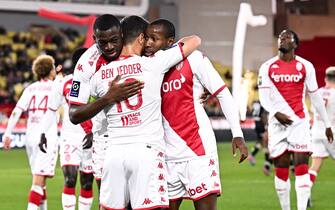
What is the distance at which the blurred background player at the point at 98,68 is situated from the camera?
5.82m

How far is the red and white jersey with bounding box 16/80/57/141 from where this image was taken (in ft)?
35.1

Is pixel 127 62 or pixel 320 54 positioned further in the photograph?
pixel 320 54

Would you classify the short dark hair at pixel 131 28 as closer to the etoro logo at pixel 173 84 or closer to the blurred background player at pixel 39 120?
the etoro logo at pixel 173 84

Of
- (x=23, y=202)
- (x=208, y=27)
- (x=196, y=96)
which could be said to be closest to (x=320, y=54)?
(x=208, y=27)

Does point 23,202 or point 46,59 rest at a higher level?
point 46,59

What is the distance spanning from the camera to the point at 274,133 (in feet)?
34.8

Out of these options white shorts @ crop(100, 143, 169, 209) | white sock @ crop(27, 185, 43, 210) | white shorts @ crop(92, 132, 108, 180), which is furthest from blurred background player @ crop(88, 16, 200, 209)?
white sock @ crop(27, 185, 43, 210)

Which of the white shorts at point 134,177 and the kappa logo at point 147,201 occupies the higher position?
the white shorts at point 134,177

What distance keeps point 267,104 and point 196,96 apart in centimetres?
402

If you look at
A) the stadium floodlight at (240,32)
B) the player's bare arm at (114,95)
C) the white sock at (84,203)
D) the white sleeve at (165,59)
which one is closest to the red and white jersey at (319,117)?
the white sock at (84,203)

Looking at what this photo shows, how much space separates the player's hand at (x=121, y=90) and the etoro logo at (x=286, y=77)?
4833 millimetres

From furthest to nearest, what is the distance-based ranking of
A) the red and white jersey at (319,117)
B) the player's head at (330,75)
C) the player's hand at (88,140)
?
the player's head at (330,75)
the red and white jersey at (319,117)
the player's hand at (88,140)

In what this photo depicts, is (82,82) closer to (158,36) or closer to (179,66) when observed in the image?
(158,36)

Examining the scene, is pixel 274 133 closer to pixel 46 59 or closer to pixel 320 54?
pixel 46 59
